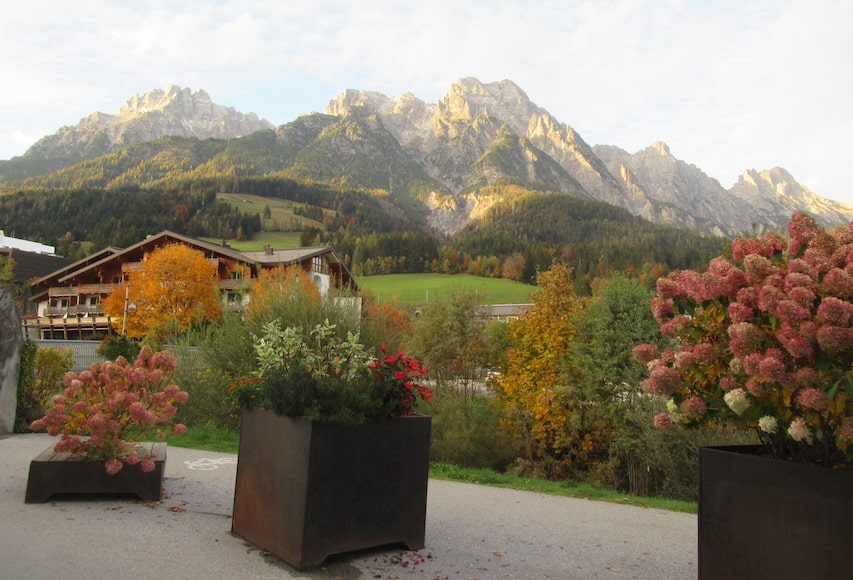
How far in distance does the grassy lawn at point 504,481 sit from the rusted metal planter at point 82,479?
5.27m

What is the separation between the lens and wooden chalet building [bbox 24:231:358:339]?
50125 mm

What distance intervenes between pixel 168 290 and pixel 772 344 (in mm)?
45818

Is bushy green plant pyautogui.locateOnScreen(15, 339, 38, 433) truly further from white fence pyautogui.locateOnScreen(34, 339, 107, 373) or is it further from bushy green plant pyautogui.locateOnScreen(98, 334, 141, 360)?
white fence pyautogui.locateOnScreen(34, 339, 107, 373)

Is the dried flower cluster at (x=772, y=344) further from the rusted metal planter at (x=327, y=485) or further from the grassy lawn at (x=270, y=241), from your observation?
the grassy lawn at (x=270, y=241)

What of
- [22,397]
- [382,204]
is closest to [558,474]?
[22,397]

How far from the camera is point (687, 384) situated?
12.6 feet

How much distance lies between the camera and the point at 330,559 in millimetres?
4949

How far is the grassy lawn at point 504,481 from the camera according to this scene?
9.39 meters

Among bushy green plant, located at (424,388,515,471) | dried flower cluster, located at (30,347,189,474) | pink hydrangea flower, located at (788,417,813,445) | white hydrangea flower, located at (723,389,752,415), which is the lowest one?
bushy green plant, located at (424,388,515,471)

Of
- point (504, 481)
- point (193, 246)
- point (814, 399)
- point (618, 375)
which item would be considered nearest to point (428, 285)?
point (193, 246)

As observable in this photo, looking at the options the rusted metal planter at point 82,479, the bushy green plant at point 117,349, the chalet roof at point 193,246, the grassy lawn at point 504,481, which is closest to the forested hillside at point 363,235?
the chalet roof at point 193,246

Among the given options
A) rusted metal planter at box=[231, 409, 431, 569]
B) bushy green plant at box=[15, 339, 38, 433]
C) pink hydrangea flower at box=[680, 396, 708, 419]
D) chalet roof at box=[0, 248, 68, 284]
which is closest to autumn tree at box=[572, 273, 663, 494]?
Result: rusted metal planter at box=[231, 409, 431, 569]

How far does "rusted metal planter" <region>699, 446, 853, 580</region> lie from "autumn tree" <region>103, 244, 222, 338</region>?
140ft

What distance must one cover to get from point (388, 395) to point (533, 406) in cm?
1535
